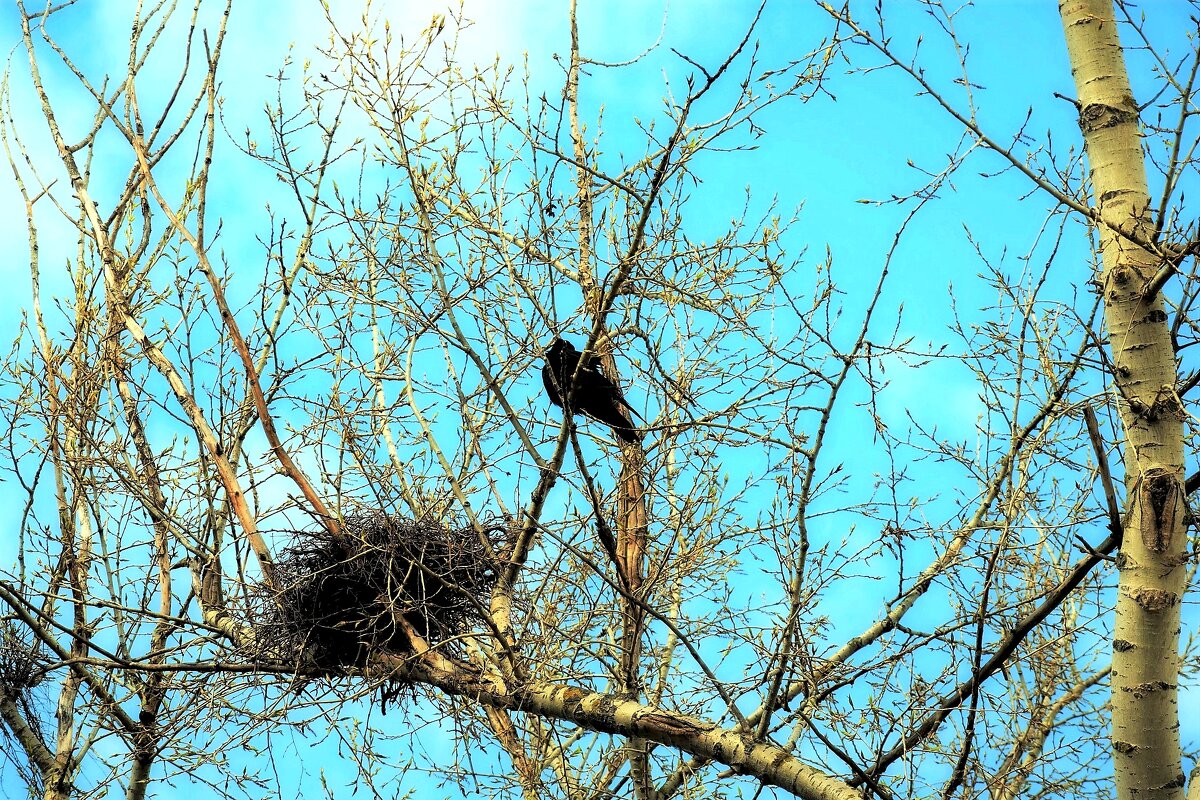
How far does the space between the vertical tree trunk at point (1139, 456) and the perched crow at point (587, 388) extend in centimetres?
224

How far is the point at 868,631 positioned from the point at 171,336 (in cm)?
478

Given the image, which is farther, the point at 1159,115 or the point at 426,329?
the point at 426,329

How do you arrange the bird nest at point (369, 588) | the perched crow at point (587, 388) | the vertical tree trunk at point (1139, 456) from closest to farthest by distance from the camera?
the vertical tree trunk at point (1139, 456) < the bird nest at point (369, 588) < the perched crow at point (587, 388)

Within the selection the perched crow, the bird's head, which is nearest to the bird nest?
the perched crow

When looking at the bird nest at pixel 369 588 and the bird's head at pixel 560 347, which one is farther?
the bird's head at pixel 560 347

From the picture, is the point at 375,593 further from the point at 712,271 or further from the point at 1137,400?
the point at 1137,400

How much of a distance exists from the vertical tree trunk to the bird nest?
2.58 metres

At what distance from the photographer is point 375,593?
5.22m

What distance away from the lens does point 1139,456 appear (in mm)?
3600

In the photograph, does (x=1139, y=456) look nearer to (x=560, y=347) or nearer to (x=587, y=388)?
(x=587, y=388)

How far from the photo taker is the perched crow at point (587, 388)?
17.4ft

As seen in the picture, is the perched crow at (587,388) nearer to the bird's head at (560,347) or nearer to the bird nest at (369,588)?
the bird's head at (560,347)

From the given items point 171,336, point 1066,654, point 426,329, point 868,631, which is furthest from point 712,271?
point 171,336

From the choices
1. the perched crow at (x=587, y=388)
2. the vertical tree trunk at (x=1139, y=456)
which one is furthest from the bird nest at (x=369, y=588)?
the vertical tree trunk at (x=1139, y=456)
